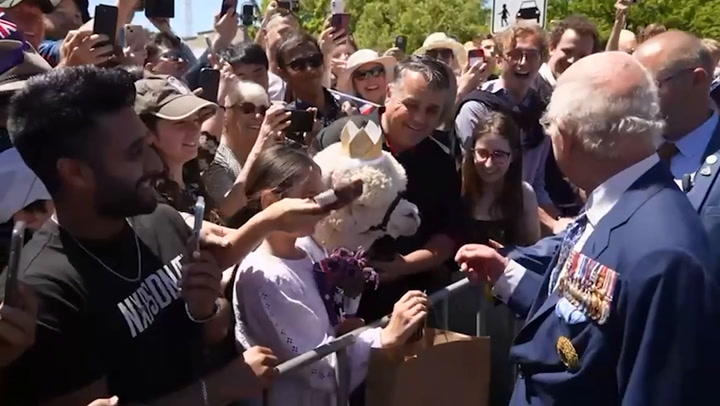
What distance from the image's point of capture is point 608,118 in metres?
2.75

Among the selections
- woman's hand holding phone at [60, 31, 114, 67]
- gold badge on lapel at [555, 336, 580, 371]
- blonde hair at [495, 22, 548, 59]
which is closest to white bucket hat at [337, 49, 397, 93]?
blonde hair at [495, 22, 548, 59]

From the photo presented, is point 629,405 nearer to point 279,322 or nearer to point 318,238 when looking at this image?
point 279,322

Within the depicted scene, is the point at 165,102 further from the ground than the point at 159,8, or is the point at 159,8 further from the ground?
the point at 165,102

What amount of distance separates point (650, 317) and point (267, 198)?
150 centimetres

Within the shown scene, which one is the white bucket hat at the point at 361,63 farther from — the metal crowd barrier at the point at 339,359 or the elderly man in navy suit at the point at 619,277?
the elderly man in navy suit at the point at 619,277

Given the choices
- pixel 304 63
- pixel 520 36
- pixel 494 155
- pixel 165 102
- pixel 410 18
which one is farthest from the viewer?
pixel 410 18

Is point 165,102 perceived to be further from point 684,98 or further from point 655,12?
point 655,12

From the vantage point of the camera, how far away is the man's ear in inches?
137

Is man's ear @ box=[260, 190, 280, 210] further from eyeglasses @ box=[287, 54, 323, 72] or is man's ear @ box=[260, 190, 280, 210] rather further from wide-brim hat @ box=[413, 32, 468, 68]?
wide-brim hat @ box=[413, 32, 468, 68]

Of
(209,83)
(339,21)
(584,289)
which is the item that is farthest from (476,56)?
(584,289)

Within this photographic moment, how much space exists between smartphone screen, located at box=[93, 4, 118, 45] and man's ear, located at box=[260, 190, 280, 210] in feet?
3.49

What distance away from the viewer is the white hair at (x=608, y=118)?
2.75 meters

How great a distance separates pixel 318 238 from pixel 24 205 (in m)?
1.34

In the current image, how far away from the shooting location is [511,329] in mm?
5133
